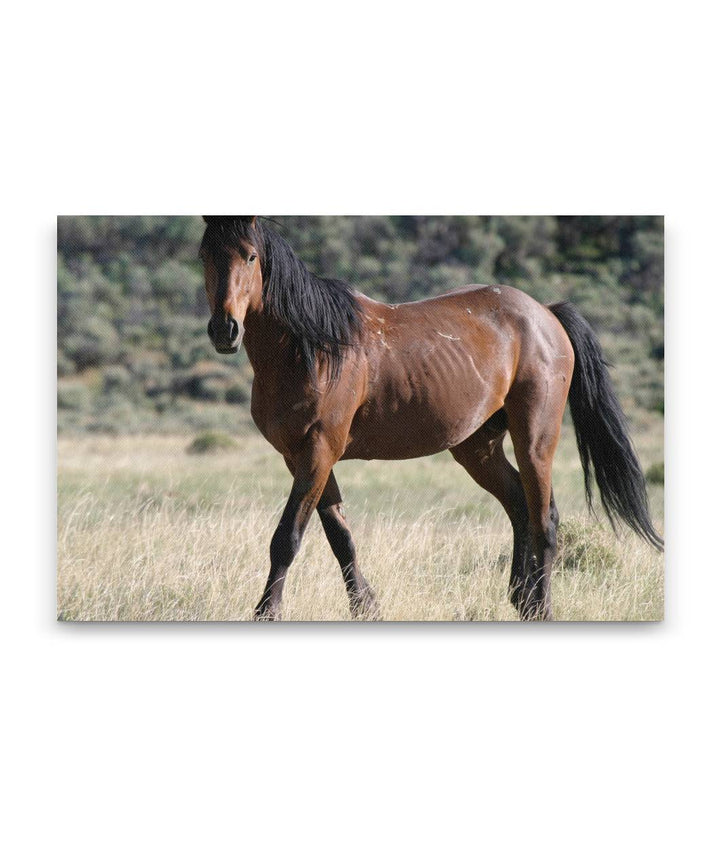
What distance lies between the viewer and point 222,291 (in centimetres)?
409

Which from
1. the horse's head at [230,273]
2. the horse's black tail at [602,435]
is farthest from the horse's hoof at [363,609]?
the horse's head at [230,273]

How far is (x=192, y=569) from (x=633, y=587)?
6.73ft

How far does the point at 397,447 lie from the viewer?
179 inches

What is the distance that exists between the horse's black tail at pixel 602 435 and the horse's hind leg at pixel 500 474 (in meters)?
0.33

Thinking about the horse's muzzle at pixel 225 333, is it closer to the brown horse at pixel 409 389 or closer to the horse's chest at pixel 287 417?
the brown horse at pixel 409 389

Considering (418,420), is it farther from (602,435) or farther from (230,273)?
(230,273)

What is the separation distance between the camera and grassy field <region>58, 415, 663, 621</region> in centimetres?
459

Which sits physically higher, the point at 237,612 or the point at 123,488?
the point at 123,488

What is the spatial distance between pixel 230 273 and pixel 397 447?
109cm

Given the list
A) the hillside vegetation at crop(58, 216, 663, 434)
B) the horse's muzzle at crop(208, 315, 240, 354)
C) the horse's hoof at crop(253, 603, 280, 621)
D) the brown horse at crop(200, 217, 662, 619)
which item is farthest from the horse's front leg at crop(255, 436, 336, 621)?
the hillside vegetation at crop(58, 216, 663, 434)

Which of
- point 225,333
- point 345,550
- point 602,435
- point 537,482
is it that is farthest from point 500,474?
point 225,333
